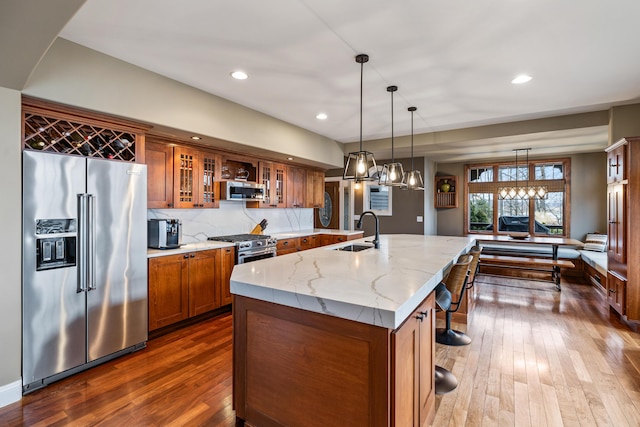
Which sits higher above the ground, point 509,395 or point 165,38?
point 165,38

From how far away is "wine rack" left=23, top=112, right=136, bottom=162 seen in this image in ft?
7.93

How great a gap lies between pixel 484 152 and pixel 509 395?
191 inches

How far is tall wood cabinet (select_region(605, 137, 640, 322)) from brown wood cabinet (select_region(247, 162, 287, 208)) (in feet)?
14.4

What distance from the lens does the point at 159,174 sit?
3.55 m

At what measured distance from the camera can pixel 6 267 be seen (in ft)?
7.09

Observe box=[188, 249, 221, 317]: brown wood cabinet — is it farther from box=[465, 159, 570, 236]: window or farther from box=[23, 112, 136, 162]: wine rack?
box=[465, 159, 570, 236]: window

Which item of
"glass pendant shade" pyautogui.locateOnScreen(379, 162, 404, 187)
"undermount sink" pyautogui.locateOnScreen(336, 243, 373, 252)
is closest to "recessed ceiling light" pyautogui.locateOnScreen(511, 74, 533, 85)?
"glass pendant shade" pyautogui.locateOnScreen(379, 162, 404, 187)

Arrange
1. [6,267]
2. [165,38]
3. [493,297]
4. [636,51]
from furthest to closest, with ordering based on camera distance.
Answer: [493,297] < [636,51] < [165,38] < [6,267]

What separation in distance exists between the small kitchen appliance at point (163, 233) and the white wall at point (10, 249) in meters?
1.27

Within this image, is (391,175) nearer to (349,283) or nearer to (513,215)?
(349,283)

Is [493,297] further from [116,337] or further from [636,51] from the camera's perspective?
[116,337]

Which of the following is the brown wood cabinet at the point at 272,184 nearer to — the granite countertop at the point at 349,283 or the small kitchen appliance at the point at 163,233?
the small kitchen appliance at the point at 163,233

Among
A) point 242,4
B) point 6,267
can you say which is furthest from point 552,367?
Answer: point 6,267

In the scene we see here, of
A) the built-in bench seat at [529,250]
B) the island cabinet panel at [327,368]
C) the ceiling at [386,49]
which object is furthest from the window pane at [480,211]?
the island cabinet panel at [327,368]
